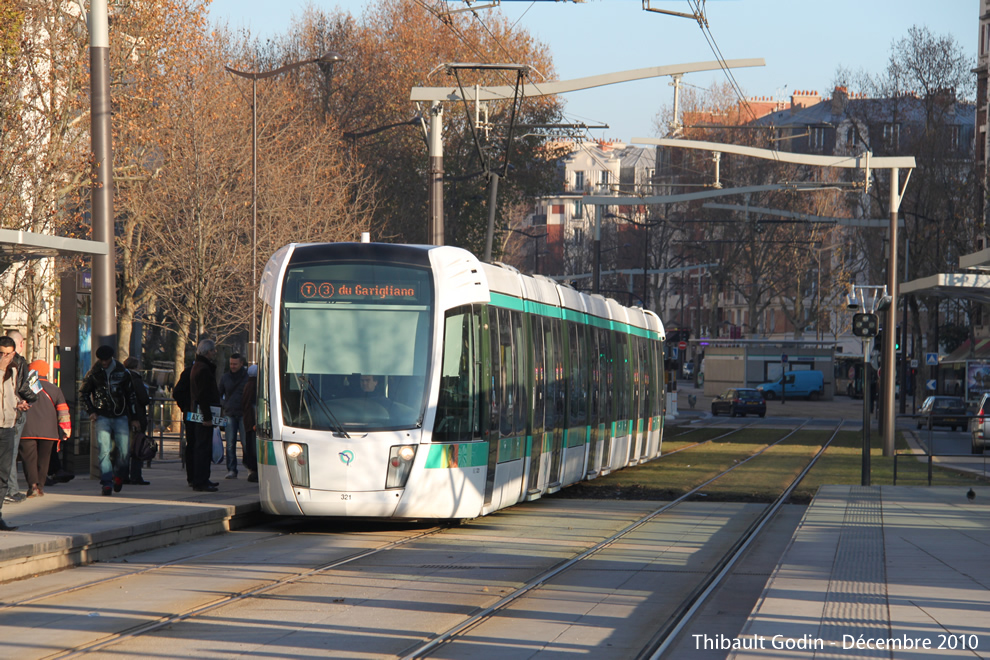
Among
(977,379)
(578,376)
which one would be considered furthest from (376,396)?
(977,379)

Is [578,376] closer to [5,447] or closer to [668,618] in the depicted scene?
[5,447]

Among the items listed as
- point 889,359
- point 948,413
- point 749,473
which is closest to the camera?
point 749,473

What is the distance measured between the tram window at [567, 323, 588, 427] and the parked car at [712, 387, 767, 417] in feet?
135

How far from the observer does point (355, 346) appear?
526 inches

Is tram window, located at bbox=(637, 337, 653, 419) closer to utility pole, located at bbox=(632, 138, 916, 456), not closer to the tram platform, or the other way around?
utility pole, located at bbox=(632, 138, 916, 456)

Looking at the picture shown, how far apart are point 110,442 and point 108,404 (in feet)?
1.51

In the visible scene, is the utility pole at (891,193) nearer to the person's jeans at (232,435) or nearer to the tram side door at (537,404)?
the tram side door at (537,404)

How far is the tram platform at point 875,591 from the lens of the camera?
7.37 m

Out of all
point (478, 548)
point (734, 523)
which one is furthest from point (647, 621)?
point (734, 523)

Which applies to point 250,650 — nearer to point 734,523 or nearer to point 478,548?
point 478,548

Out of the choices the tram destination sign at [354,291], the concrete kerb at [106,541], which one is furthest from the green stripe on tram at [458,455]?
the concrete kerb at [106,541]

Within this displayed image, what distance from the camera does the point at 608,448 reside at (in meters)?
21.4

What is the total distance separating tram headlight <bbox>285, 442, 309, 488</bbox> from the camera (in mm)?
13039

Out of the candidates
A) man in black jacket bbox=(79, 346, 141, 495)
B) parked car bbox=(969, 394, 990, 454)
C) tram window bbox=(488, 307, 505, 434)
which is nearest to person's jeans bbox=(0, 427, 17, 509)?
man in black jacket bbox=(79, 346, 141, 495)
